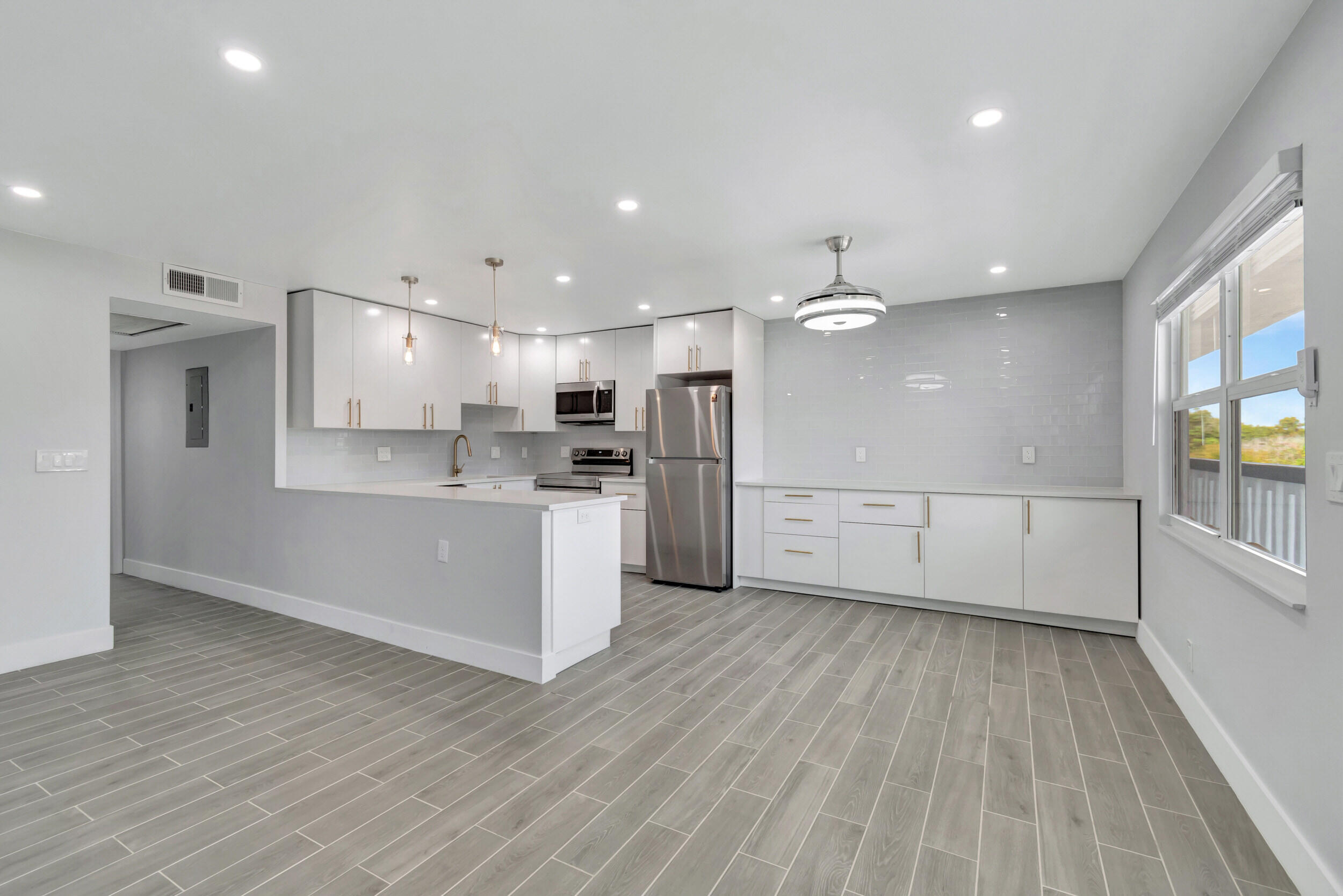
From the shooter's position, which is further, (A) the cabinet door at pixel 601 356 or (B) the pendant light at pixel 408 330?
(A) the cabinet door at pixel 601 356

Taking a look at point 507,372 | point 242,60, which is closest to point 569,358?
point 507,372

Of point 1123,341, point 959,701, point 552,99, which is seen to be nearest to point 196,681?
point 552,99

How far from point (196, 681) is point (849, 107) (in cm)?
398

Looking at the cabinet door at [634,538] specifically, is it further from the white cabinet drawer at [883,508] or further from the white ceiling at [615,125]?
the white ceiling at [615,125]

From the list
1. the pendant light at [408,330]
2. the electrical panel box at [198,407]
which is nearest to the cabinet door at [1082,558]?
the pendant light at [408,330]

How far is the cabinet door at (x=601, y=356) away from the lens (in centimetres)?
600

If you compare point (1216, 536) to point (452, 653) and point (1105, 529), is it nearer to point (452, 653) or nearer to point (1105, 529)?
point (1105, 529)

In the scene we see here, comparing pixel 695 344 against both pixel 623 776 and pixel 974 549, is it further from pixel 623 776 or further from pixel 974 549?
pixel 623 776

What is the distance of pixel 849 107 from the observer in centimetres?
208

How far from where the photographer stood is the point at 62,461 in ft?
11.4

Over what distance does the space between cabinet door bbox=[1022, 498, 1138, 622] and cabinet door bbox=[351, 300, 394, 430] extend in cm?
480

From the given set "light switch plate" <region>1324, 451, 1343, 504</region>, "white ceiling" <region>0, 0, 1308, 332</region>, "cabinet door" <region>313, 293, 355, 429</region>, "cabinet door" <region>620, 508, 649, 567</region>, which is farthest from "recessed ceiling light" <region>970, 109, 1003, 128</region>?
"cabinet door" <region>313, 293, 355, 429</region>

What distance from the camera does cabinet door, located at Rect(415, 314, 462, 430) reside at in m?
5.23

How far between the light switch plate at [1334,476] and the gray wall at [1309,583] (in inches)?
0.9
